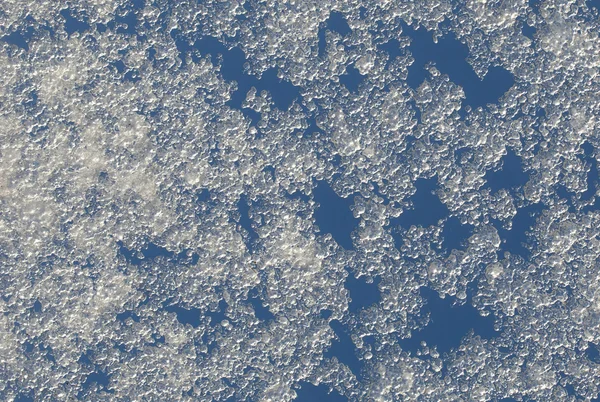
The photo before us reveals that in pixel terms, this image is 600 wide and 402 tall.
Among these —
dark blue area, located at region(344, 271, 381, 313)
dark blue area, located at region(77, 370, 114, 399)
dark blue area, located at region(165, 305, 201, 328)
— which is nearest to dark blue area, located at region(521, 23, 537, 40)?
dark blue area, located at region(344, 271, 381, 313)

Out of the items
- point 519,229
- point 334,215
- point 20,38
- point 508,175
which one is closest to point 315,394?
point 334,215

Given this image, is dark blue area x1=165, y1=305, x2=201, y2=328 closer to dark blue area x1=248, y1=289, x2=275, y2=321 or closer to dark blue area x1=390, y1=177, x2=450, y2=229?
dark blue area x1=248, y1=289, x2=275, y2=321

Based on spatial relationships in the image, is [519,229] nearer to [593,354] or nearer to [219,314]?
[593,354]

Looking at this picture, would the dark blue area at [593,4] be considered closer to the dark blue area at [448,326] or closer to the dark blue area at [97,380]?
the dark blue area at [448,326]

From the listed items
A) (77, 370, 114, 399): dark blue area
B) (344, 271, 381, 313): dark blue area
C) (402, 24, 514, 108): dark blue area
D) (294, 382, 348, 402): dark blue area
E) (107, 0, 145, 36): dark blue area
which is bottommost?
(294, 382, 348, 402): dark blue area

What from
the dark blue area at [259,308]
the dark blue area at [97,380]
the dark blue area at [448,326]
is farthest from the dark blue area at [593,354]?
the dark blue area at [97,380]

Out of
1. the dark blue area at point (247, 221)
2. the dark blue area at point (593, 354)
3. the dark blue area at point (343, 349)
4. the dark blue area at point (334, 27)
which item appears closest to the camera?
the dark blue area at point (593, 354)
